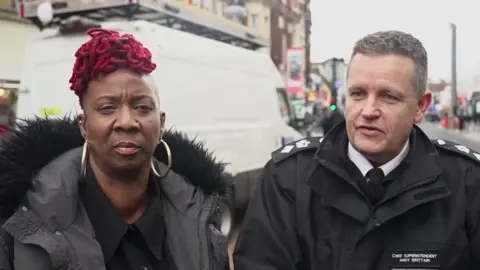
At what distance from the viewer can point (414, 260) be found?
1.71 metres

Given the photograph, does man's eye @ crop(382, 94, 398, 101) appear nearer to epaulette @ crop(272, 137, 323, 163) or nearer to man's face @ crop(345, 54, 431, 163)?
man's face @ crop(345, 54, 431, 163)

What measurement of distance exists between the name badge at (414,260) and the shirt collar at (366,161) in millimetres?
255

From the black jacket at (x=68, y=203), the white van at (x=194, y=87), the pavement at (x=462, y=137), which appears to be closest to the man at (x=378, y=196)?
the black jacket at (x=68, y=203)

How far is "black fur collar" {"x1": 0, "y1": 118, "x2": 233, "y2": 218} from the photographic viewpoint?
1660mm

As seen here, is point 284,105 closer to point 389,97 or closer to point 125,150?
point 389,97

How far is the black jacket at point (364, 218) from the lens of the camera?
1711 mm

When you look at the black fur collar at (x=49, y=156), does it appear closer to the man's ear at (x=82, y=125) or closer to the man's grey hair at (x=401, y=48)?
the man's ear at (x=82, y=125)

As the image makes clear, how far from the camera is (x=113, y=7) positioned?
5.38 meters

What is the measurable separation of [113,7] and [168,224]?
3.93m

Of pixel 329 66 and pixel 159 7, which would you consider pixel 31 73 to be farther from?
pixel 329 66

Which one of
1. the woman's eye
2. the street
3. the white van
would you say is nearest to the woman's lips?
the woman's eye

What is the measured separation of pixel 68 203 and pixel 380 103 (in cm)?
99

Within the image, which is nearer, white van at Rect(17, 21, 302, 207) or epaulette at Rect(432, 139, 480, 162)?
epaulette at Rect(432, 139, 480, 162)

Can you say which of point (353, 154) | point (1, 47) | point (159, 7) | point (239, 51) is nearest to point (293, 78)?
point (1, 47)
